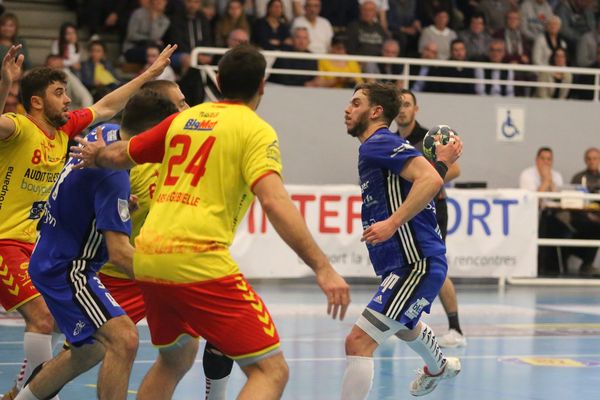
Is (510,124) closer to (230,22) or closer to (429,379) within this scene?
(230,22)

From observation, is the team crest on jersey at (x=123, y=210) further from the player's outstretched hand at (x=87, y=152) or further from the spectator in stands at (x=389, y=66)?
the spectator in stands at (x=389, y=66)

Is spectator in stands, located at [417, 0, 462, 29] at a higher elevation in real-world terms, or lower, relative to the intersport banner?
higher

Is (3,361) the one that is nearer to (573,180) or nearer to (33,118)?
(33,118)

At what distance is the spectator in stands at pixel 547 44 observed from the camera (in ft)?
71.5

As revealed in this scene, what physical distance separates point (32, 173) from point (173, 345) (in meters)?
2.36

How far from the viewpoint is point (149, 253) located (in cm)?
564

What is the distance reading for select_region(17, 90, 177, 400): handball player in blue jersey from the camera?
6.47 metres

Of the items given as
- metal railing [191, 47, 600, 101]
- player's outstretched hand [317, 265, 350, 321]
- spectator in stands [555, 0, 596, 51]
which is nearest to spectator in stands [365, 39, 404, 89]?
metal railing [191, 47, 600, 101]

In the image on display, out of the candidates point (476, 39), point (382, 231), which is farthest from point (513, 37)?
point (382, 231)

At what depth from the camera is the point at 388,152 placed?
7.41m

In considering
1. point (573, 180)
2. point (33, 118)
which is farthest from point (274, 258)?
point (33, 118)

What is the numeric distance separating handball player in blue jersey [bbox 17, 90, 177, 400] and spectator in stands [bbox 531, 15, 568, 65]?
16100mm

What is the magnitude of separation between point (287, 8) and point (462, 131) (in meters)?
3.56

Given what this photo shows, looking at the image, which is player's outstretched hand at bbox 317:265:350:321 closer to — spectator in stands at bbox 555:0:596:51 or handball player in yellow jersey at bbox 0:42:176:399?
handball player in yellow jersey at bbox 0:42:176:399
